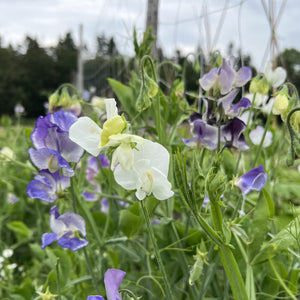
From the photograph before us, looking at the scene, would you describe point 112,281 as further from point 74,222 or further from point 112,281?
point 74,222

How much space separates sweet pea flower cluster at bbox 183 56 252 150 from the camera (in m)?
0.71

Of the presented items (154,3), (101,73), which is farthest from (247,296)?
(101,73)

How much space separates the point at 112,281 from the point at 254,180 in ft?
1.00

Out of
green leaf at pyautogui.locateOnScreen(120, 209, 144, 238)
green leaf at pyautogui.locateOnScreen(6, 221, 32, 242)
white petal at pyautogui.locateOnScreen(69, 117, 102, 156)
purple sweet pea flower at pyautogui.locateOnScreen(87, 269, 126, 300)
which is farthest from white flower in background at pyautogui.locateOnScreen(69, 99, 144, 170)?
green leaf at pyautogui.locateOnScreen(6, 221, 32, 242)

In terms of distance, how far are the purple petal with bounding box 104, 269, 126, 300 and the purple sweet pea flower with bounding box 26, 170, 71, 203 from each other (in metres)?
0.27

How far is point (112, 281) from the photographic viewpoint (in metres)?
0.45

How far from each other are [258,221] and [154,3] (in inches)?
49.2

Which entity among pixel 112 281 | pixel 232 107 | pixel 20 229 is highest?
pixel 232 107

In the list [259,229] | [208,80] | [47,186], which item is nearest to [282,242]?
[259,229]

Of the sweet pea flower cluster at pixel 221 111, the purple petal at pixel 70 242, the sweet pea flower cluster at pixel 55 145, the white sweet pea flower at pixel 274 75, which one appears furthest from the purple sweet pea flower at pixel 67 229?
the white sweet pea flower at pixel 274 75

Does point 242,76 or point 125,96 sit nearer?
point 242,76

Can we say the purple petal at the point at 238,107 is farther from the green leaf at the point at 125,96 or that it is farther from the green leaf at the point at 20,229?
the green leaf at the point at 20,229

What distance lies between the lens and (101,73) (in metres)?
6.00

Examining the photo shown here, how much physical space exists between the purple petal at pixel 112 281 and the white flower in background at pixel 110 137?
0.37ft
